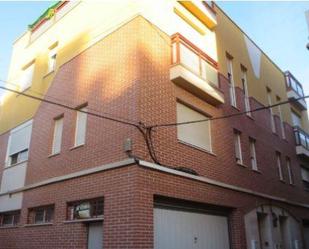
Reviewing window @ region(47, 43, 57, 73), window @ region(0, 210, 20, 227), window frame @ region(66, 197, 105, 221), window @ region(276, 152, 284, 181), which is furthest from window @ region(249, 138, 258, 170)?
window @ region(0, 210, 20, 227)

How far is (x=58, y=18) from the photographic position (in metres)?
14.9

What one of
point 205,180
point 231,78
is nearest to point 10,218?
point 205,180

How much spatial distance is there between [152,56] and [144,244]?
5.53 m

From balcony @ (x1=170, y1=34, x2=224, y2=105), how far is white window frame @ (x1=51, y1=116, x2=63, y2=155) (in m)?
4.63

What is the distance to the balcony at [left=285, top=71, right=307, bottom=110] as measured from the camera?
2141cm

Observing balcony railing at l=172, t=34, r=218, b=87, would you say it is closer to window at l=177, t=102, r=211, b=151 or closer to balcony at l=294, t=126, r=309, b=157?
window at l=177, t=102, r=211, b=151

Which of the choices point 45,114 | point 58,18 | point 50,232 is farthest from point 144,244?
point 58,18

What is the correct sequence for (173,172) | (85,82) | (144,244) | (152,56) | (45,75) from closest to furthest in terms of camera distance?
(144,244)
(173,172)
(152,56)
(85,82)
(45,75)

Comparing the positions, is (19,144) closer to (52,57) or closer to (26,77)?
(26,77)

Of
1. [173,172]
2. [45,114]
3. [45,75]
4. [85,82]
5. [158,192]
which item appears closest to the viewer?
[158,192]

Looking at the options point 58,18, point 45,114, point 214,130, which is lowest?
point 214,130

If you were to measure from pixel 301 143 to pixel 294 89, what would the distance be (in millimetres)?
3840

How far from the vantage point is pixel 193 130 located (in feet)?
37.2

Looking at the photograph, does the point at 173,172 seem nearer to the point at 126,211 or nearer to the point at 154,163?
the point at 154,163
